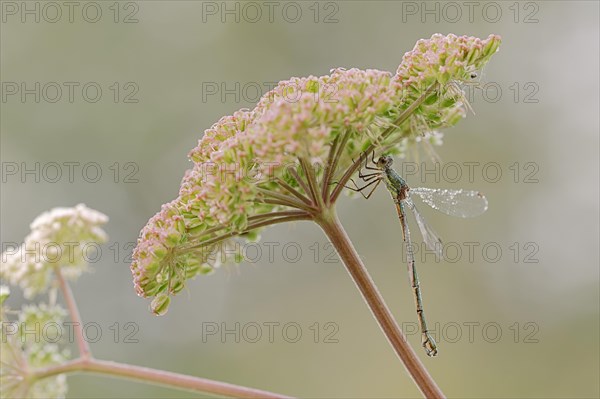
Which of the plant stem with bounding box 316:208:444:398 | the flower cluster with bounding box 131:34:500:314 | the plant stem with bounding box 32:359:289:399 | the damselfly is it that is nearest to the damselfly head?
the damselfly

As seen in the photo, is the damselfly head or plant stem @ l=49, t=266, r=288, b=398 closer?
plant stem @ l=49, t=266, r=288, b=398

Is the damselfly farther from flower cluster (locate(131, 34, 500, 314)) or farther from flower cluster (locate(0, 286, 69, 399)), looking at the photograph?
flower cluster (locate(0, 286, 69, 399))

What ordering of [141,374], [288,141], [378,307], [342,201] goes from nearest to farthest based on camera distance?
[288,141] → [378,307] → [141,374] → [342,201]

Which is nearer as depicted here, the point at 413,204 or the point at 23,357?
the point at 23,357

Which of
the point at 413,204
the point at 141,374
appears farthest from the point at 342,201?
the point at 141,374

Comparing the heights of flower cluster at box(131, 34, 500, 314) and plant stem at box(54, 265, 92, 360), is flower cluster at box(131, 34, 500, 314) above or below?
above

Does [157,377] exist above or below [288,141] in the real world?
below

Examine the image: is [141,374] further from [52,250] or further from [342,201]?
[342,201]
